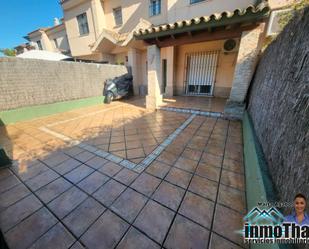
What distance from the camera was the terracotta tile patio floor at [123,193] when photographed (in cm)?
127

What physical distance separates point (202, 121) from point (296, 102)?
3.00 meters

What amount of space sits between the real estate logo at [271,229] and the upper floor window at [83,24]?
515 inches

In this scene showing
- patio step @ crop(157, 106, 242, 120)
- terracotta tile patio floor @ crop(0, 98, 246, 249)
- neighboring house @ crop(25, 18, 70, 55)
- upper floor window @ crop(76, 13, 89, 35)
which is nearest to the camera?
terracotta tile patio floor @ crop(0, 98, 246, 249)

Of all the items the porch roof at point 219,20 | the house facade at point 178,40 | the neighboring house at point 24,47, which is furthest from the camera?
the neighboring house at point 24,47

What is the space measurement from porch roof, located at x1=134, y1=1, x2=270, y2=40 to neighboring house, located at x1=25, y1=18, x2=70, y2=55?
465 inches

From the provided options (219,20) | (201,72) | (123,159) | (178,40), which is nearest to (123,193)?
(123,159)

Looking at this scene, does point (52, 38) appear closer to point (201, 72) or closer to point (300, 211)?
point (201, 72)

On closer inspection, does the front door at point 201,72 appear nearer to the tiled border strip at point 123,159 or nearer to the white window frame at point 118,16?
the tiled border strip at point 123,159

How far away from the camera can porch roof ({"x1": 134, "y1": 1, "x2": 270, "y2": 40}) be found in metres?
3.11

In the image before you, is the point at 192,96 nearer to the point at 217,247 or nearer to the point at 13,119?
the point at 217,247

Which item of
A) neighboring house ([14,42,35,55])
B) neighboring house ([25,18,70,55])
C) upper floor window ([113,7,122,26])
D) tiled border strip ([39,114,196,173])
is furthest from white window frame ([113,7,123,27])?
neighboring house ([14,42,35,55])

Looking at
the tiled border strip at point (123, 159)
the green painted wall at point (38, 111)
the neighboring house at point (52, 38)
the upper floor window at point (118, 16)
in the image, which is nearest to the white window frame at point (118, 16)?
the upper floor window at point (118, 16)

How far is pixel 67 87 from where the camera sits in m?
5.43

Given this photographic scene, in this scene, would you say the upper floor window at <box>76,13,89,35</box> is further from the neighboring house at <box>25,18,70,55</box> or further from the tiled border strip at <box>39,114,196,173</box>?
the tiled border strip at <box>39,114,196,173</box>
